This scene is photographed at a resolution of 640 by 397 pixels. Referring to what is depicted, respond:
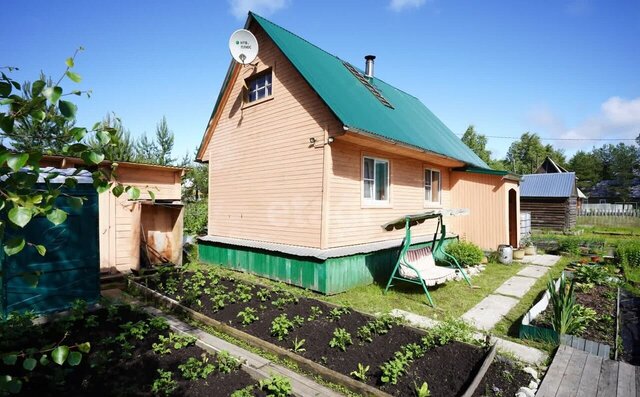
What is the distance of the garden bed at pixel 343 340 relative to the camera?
4180 mm

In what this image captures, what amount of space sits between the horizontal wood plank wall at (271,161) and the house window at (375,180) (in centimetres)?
183

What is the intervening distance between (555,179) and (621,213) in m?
7.70

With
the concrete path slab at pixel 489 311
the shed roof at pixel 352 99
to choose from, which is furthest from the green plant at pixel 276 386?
the shed roof at pixel 352 99

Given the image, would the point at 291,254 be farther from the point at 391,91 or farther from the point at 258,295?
the point at 391,91

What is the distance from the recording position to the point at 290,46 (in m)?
10.3

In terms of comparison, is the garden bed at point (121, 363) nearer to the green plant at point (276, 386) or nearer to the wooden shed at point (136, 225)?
the green plant at point (276, 386)

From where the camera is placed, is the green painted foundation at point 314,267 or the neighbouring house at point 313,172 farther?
the neighbouring house at point 313,172

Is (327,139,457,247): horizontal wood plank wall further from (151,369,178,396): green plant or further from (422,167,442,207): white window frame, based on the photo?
(151,369,178,396): green plant

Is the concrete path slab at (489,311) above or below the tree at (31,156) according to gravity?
below

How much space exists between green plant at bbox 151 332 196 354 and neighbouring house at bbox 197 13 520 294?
368 cm

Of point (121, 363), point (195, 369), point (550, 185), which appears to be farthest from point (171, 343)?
point (550, 185)

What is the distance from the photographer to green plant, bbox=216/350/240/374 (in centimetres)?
426

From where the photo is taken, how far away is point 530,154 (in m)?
65.9

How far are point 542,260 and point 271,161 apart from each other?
1135 centimetres
